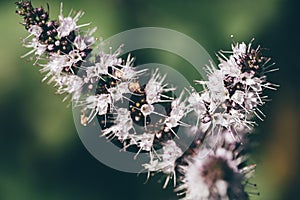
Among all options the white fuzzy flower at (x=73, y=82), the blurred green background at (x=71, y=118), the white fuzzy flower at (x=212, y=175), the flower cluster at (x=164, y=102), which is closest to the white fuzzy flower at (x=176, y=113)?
the flower cluster at (x=164, y=102)

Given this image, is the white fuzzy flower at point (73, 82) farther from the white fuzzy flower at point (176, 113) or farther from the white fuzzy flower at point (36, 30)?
the white fuzzy flower at point (176, 113)

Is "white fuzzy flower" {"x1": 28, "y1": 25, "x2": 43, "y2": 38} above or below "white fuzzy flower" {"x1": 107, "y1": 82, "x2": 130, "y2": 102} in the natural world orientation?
above

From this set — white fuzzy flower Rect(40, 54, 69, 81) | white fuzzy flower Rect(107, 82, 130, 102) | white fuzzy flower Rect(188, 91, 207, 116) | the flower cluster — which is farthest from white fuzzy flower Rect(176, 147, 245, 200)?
white fuzzy flower Rect(40, 54, 69, 81)

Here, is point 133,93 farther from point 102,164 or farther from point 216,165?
point 102,164

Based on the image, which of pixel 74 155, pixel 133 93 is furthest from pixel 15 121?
pixel 133 93

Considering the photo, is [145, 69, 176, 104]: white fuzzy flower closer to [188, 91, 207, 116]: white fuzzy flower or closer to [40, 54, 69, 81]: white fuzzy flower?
[188, 91, 207, 116]: white fuzzy flower

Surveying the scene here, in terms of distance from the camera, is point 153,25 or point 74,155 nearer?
point 74,155

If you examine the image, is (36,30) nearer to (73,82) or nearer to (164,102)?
(73,82)
